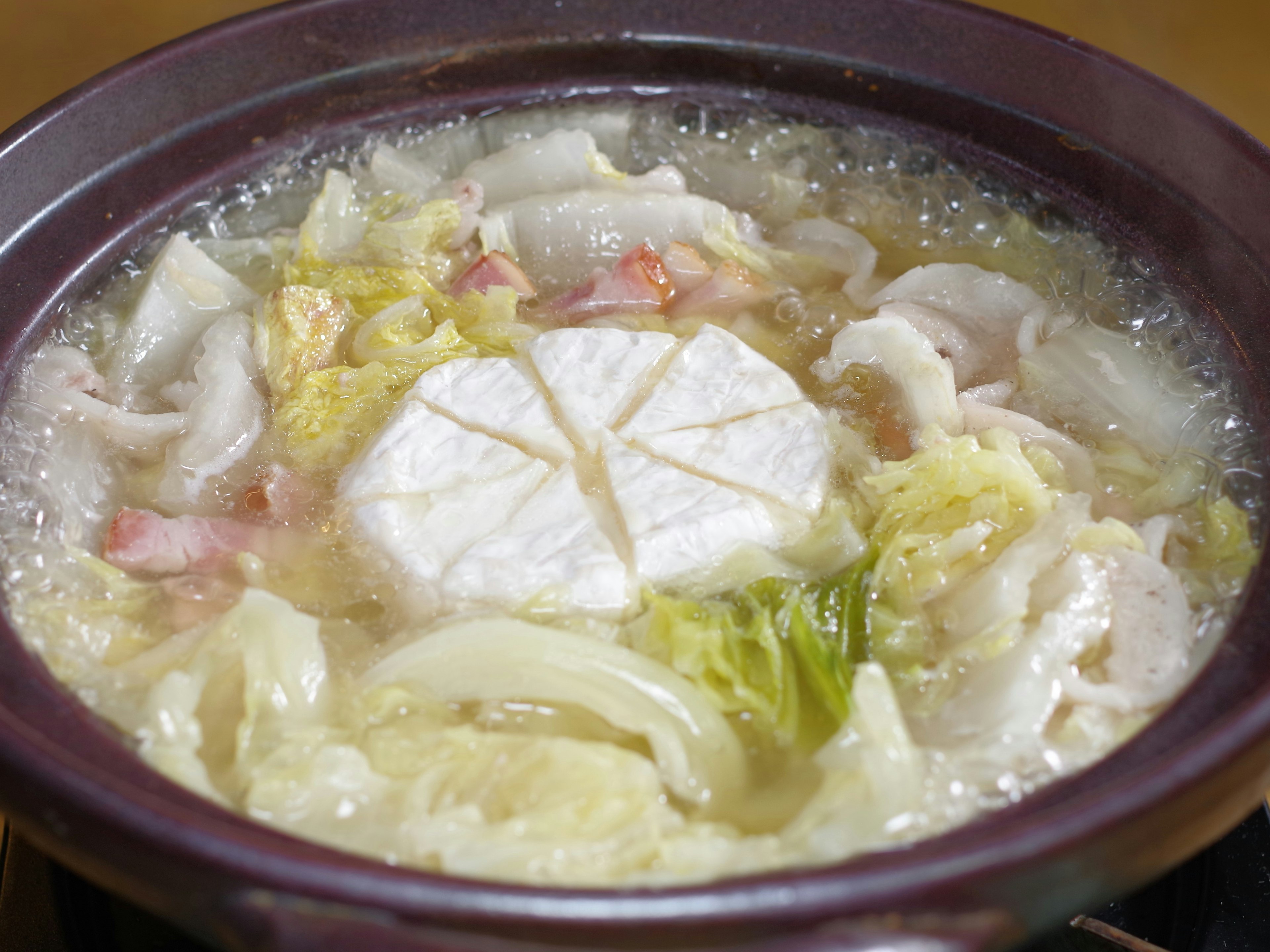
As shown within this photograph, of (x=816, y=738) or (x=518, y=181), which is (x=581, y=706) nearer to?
(x=816, y=738)

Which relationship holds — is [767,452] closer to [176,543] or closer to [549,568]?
[549,568]

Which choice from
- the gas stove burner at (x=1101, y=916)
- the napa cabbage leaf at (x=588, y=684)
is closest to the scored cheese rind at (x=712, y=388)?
the napa cabbage leaf at (x=588, y=684)

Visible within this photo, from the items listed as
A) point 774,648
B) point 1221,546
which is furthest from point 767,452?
point 1221,546

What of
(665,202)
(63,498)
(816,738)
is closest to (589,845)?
(816,738)

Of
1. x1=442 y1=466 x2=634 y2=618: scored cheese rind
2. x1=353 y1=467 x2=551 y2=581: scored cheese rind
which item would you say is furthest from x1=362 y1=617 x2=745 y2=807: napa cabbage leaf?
x1=353 y1=467 x2=551 y2=581: scored cheese rind

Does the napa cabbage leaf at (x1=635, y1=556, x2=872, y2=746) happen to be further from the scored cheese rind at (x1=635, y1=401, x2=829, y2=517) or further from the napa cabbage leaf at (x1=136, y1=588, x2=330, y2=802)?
the napa cabbage leaf at (x1=136, y1=588, x2=330, y2=802)

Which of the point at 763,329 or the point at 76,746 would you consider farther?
the point at 763,329

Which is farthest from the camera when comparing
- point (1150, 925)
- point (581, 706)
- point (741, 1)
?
point (741, 1)

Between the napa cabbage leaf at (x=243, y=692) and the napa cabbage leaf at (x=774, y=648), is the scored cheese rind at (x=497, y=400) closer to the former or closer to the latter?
the napa cabbage leaf at (x=774, y=648)
